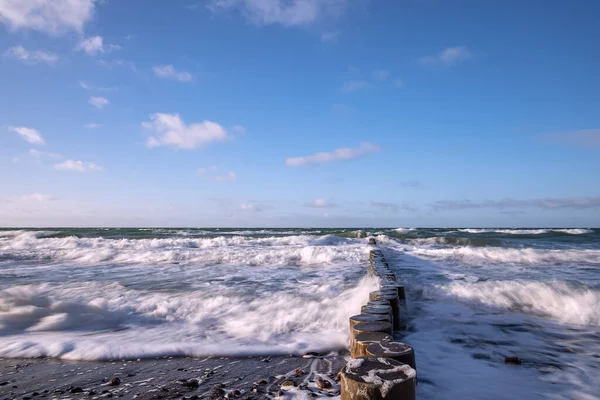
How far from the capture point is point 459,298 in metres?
6.34

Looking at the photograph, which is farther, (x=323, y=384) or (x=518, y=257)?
(x=518, y=257)

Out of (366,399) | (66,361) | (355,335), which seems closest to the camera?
(366,399)

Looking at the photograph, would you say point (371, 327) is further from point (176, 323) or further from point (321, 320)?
point (176, 323)

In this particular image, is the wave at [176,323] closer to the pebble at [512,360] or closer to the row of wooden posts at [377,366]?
the row of wooden posts at [377,366]

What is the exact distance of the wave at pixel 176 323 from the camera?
4035 millimetres

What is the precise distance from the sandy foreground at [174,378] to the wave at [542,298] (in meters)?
3.62

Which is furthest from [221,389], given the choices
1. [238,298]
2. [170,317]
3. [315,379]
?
[238,298]

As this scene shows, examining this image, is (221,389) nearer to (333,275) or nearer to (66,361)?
(66,361)

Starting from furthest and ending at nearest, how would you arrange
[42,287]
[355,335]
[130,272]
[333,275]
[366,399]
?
[130,272] → [333,275] → [42,287] → [355,335] → [366,399]

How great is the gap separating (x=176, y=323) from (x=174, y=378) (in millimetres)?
2013

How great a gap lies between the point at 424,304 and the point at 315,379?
3580mm

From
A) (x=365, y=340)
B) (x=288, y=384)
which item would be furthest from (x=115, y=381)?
(x=365, y=340)

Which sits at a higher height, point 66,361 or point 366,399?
point 366,399

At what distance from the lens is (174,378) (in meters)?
3.21
